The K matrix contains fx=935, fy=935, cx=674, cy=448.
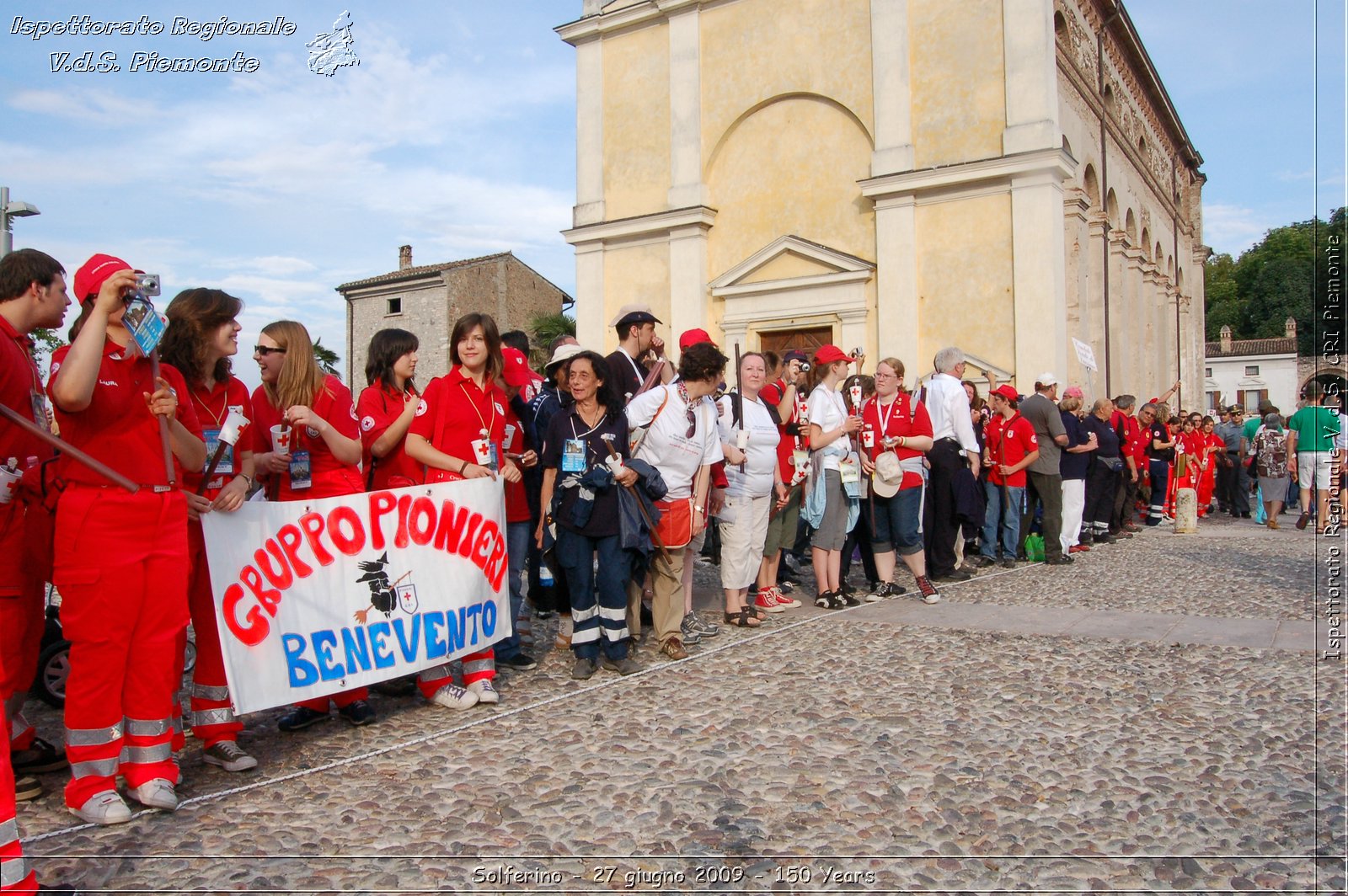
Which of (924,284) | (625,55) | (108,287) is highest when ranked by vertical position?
(625,55)

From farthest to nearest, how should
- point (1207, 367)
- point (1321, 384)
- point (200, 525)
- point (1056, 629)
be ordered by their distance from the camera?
point (1207, 367), point (1321, 384), point (1056, 629), point (200, 525)

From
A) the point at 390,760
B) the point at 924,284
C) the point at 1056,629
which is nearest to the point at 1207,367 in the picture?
the point at 924,284

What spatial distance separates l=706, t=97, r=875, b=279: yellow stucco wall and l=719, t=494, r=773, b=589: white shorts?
45.4 feet

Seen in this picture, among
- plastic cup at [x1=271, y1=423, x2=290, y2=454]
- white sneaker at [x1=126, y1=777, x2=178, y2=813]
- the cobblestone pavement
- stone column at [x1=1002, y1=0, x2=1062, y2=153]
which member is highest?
stone column at [x1=1002, y1=0, x2=1062, y2=153]

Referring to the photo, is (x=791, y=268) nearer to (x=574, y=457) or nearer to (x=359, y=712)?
(x=574, y=457)

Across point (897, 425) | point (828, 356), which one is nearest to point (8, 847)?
point (828, 356)

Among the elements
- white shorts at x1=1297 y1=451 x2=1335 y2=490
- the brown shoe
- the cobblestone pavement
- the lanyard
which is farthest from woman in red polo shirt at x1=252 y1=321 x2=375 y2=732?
white shorts at x1=1297 y1=451 x2=1335 y2=490

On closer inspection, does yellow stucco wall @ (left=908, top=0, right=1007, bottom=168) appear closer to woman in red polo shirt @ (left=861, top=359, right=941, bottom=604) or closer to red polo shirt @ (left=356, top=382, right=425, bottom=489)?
woman in red polo shirt @ (left=861, top=359, right=941, bottom=604)

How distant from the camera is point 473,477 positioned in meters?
5.37

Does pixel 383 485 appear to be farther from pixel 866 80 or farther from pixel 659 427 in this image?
pixel 866 80

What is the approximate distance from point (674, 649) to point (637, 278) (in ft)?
57.0

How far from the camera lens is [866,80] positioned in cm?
1964

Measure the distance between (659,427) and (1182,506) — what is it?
39.3ft

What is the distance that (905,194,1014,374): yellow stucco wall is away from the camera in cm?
1838
